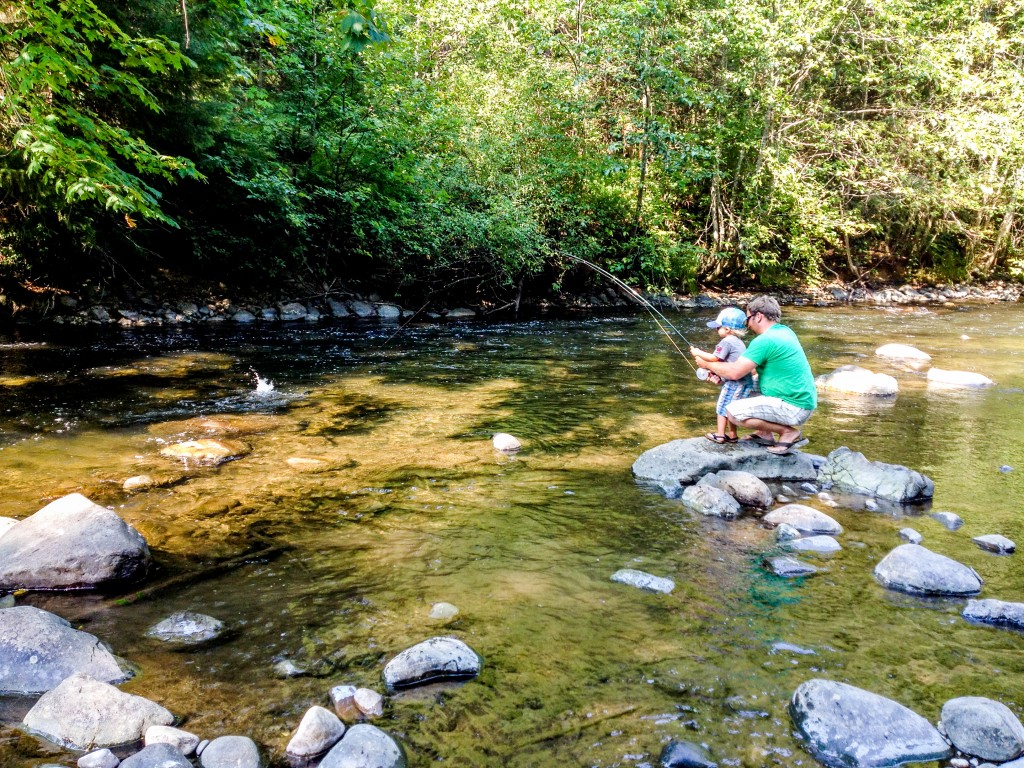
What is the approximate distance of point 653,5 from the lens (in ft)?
51.6

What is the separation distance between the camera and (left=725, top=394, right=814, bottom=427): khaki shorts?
6.05 meters

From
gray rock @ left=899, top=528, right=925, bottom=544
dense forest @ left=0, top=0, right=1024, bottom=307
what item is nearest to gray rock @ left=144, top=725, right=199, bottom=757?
gray rock @ left=899, top=528, right=925, bottom=544

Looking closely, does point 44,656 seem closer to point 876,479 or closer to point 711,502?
point 711,502

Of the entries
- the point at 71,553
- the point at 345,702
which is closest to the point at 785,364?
the point at 345,702

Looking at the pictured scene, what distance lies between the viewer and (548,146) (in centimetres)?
1742

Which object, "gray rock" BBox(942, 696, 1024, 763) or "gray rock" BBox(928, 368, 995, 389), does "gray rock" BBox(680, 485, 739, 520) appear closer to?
"gray rock" BBox(942, 696, 1024, 763)

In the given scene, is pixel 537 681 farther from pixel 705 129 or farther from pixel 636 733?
pixel 705 129

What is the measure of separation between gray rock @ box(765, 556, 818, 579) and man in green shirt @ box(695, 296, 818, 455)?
1.87 meters

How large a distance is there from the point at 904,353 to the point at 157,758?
41.0ft

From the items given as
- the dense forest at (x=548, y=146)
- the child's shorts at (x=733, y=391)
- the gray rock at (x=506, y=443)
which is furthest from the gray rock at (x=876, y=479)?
the dense forest at (x=548, y=146)

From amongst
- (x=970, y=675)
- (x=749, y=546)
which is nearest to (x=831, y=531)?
(x=749, y=546)

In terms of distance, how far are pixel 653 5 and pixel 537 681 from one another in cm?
1616

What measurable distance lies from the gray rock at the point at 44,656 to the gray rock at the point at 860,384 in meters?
8.70

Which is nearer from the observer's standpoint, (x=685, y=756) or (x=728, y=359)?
(x=685, y=756)
